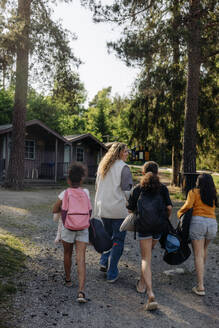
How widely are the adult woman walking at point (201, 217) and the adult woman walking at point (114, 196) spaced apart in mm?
910

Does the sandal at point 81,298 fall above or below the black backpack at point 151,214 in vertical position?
below

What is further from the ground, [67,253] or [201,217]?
[201,217]

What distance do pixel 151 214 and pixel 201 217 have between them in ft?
2.93

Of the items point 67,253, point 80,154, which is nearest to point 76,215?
point 67,253

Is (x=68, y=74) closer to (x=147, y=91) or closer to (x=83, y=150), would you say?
(x=147, y=91)

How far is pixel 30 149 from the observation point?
2617cm

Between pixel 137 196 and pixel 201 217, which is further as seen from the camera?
pixel 201 217

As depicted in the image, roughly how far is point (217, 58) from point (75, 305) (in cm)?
1753

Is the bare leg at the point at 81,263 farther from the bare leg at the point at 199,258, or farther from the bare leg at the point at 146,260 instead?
the bare leg at the point at 199,258

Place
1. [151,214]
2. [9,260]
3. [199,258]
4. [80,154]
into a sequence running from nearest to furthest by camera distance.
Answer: [151,214] → [199,258] → [9,260] → [80,154]

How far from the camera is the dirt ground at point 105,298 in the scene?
3.76 meters

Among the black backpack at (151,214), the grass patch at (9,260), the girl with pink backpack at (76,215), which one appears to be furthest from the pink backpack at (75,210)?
the grass patch at (9,260)

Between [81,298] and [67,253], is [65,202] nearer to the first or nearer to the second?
[67,253]

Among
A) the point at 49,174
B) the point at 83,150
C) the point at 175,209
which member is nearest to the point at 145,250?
the point at 175,209
